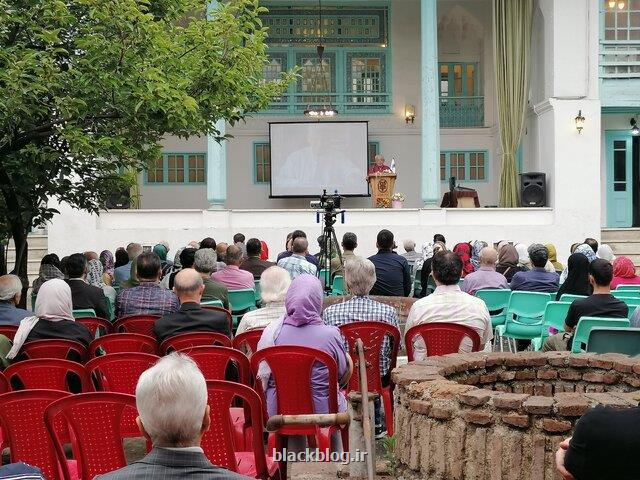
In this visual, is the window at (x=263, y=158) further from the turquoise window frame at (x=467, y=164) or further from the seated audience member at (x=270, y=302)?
the seated audience member at (x=270, y=302)

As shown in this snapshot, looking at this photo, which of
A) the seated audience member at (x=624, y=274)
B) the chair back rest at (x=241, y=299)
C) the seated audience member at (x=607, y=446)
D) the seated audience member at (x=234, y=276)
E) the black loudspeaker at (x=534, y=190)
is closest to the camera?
the seated audience member at (x=607, y=446)

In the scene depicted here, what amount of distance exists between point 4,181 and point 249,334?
496 cm

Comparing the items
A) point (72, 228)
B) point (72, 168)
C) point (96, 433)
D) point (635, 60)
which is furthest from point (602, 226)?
point (96, 433)

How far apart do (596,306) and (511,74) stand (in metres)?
15.9

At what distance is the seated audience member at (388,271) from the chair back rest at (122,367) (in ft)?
18.6

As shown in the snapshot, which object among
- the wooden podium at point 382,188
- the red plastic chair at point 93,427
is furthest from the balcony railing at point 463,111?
the red plastic chair at point 93,427

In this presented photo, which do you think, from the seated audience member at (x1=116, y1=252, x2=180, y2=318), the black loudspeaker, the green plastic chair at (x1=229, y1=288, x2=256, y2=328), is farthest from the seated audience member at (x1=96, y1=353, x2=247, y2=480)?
the black loudspeaker

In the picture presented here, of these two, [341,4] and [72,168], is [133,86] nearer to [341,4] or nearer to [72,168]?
[72,168]

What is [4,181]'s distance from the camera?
9891mm

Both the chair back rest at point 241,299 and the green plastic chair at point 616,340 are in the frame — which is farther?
the chair back rest at point 241,299

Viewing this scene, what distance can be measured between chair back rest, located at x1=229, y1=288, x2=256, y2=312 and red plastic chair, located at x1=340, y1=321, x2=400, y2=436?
4.07 m

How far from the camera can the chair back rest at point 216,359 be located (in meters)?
5.17

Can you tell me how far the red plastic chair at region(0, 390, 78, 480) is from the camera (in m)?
4.12

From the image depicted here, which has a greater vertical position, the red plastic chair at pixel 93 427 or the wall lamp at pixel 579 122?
the wall lamp at pixel 579 122
